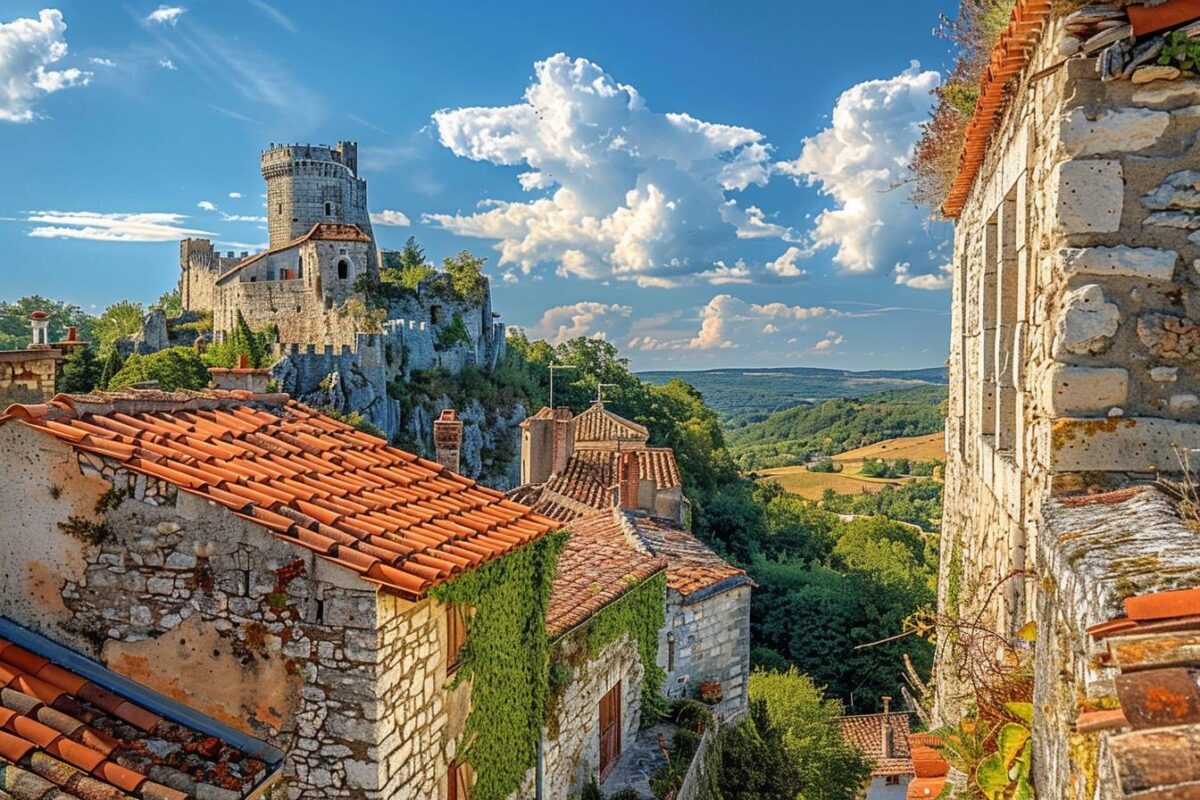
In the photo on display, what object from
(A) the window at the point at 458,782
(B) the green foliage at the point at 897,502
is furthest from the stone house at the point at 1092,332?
(B) the green foliage at the point at 897,502

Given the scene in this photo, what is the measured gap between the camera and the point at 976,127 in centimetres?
562

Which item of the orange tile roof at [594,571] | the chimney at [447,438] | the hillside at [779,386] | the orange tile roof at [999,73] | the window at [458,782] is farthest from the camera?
the hillside at [779,386]

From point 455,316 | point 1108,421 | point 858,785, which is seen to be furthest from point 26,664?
point 455,316

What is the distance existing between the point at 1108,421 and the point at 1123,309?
471 millimetres

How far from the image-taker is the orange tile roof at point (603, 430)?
84.5 ft

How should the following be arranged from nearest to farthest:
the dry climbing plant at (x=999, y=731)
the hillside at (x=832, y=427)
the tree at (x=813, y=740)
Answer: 1. the dry climbing plant at (x=999, y=731)
2. the tree at (x=813, y=740)
3. the hillside at (x=832, y=427)

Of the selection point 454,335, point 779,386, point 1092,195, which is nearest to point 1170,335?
point 1092,195

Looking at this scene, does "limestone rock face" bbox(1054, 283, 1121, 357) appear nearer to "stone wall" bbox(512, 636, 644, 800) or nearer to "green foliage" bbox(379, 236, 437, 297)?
"stone wall" bbox(512, 636, 644, 800)

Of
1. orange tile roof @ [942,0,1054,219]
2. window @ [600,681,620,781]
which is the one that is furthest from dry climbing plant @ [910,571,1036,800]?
window @ [600,681,620,781]

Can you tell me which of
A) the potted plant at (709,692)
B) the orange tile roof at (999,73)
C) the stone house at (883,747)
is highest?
the orange tile roof at (999,73)

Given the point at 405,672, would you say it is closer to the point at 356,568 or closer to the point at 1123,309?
Answer: the point at 356,568

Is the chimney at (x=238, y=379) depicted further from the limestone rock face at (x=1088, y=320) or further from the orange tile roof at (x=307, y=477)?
the limestone rock face at (x=1088, y=320)

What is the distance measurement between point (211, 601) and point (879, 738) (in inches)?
1032

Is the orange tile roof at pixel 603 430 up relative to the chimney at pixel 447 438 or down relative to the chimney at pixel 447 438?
down
